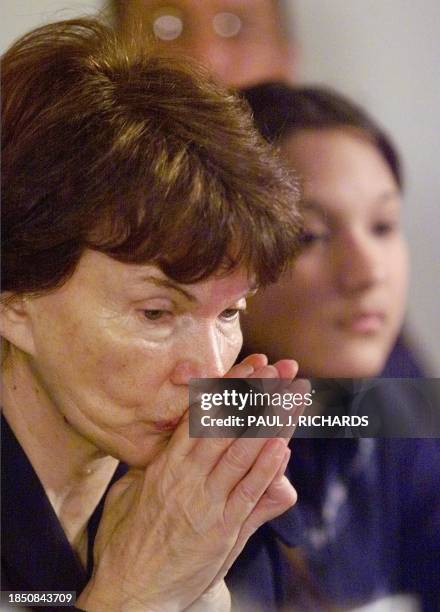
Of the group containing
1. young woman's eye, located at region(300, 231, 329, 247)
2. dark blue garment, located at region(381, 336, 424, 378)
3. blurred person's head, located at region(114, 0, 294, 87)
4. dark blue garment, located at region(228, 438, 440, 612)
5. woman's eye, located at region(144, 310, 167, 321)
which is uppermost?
blurred person's head, located at region(114, 0, 294, 87)

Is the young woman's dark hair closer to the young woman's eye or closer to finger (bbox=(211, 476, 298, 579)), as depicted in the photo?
the young woman's eye

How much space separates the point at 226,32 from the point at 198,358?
373mm

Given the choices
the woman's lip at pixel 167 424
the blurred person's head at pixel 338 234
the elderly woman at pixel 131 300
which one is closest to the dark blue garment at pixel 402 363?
the blurred person's head at pixel 338 234

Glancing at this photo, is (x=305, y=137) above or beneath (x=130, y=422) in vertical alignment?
above

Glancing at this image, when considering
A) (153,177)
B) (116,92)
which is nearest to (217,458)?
(153,177)

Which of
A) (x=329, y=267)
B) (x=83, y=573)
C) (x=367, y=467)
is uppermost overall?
(x=329, y=267)

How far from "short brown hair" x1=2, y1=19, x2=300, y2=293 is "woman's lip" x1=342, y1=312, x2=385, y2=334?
0.34ft

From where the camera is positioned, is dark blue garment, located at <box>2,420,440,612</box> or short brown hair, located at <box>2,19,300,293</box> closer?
short brown hair, located at <box>2,19,300,293</box>

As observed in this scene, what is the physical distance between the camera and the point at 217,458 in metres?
1.08

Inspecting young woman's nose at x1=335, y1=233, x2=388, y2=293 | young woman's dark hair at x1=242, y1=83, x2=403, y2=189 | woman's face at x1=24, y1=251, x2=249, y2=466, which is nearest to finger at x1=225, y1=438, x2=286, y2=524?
woman's face at x1=24, y1=251, x2=249, y2=466

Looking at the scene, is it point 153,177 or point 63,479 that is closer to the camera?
point 153,177

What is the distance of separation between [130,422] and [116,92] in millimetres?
367

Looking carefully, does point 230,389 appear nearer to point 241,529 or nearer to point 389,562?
point 241,529

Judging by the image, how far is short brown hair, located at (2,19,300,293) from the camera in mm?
1037
